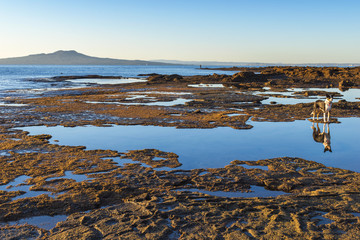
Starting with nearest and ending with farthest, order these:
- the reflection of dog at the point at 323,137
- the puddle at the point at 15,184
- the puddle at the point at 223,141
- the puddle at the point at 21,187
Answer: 1. the puddle at the point at 21,187
2. the puddle at the point at 15,184
3. the puddle at the point at 223,141
4. the reflection of dog at the point at 323,137

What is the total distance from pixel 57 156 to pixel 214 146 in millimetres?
5346

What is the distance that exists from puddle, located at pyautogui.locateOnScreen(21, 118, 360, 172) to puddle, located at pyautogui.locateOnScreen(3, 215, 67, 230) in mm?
3744

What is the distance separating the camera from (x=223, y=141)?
1115 cm

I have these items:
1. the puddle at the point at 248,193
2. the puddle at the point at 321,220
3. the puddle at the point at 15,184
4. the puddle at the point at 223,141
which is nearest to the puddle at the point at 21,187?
the puddle at the point at 15,184

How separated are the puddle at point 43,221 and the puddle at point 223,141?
3744 mm

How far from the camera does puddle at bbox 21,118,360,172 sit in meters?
9.24

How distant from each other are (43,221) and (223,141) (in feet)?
23.5

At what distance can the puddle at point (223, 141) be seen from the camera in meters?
9.24

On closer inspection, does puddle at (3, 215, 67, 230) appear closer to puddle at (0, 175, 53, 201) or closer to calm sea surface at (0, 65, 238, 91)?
puddle at (0, 175, 53, 201)

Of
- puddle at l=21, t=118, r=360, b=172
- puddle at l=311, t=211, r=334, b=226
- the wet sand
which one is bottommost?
puddle at l=311, t=211, r=334, b=226

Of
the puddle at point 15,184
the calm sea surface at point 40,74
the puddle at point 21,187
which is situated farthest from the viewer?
the calm sea surface at point 40,74

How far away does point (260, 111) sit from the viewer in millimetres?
18062

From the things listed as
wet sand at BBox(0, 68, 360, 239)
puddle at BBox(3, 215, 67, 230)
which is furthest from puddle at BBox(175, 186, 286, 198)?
puddle at BBox(3, 215, 67, 230)

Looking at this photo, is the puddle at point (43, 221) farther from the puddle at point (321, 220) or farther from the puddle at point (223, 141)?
the puddle at point (321, 220)
